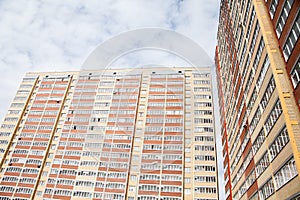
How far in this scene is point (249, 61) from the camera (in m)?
31.1

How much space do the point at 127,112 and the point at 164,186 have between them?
870 inches

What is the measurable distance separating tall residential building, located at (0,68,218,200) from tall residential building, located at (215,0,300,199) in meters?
16.0

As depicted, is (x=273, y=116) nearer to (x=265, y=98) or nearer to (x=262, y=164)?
(x=265, y=98)

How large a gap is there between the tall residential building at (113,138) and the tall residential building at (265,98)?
16.0m

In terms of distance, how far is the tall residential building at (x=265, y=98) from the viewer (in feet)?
62.0

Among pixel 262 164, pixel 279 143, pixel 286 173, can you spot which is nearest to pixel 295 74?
pixel 279 143

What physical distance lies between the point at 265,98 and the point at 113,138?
42.5 metres

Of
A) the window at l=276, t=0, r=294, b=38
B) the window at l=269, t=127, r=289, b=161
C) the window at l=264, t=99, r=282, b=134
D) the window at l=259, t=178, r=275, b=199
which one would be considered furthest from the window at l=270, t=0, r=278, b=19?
the window at l=259, t=178, r=275, b=199

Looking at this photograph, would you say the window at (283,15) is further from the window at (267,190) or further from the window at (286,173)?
the window at (267,190)

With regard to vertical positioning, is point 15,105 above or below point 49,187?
above

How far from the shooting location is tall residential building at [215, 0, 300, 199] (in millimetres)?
18891

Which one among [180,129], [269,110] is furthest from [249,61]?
[180,129]

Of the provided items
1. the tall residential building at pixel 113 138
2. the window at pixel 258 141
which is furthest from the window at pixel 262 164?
the tall residential building at pixel 113 138

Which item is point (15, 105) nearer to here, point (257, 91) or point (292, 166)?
point (257, 91)
